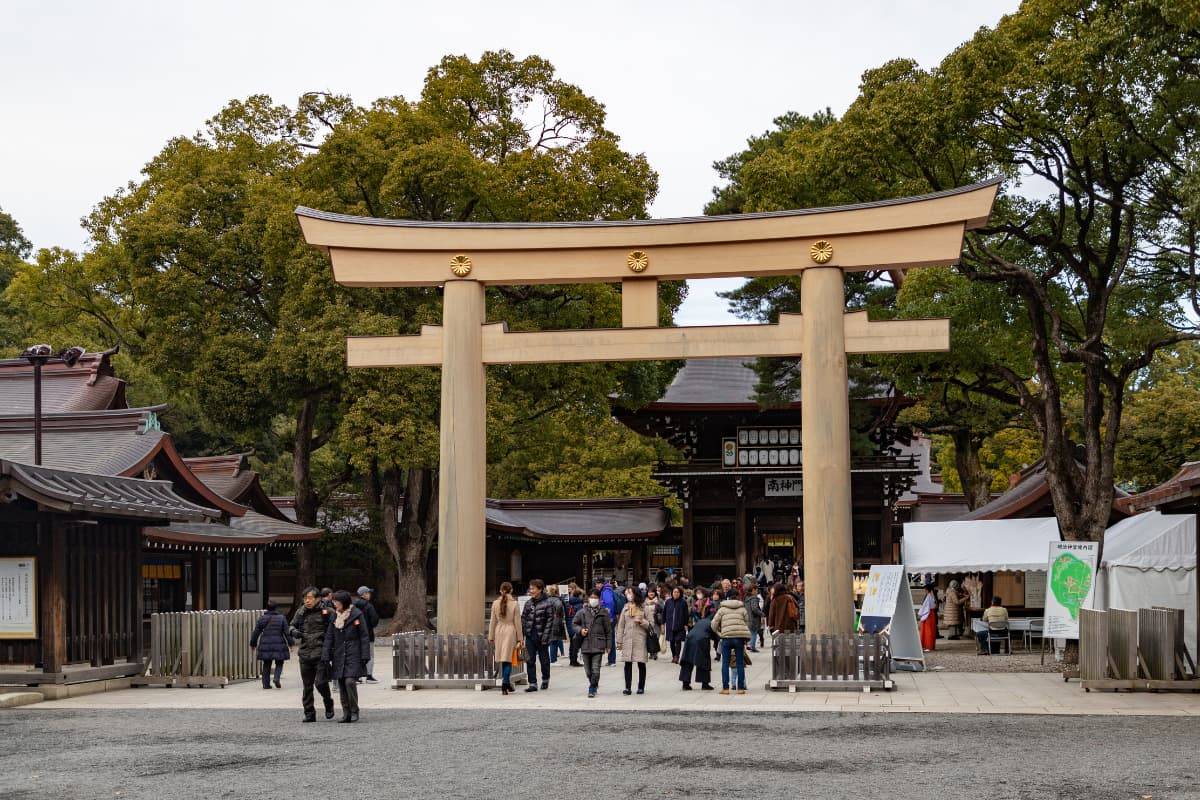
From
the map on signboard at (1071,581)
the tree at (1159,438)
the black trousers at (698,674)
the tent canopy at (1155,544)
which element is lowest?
the black trousers at (698,674)

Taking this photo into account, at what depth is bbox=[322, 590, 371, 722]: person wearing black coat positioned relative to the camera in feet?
47.3

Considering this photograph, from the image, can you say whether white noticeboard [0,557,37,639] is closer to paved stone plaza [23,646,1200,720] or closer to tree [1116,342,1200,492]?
paved stone plaza [23,646,1200,720]

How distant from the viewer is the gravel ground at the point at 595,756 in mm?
10367

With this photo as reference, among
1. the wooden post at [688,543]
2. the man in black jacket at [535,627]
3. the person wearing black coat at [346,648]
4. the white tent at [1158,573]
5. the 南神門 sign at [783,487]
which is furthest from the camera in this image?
the wooden post at [688,543]

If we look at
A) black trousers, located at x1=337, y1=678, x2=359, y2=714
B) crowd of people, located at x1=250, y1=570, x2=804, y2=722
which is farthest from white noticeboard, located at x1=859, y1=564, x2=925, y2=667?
black trousers, located at x1=337, y1=678, x2=359, y2=714

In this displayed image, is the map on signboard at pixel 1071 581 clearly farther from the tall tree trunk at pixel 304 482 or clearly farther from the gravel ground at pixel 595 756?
the tall tree trunk at pixel 304 482

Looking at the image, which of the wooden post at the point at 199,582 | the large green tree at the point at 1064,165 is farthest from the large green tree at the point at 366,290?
the large green tree at the point at 1064,165

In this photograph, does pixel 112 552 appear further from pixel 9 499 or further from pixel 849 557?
pixel 849 557

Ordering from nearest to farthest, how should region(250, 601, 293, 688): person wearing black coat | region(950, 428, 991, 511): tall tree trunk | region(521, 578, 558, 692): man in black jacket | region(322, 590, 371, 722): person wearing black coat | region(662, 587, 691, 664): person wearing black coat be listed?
region(322, 590, 371, 722): person wearing black coat, region(521, 578, 558, 692): man in black jacket, region(250, 601, 293, 688): person wearing black coat, region(662, 587, 691, 664): person wearing black coat, region(950, 428, 991, 511): tall tree trunk

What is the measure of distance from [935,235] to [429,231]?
24.9 feet

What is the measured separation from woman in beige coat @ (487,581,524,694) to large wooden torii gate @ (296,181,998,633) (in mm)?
1570

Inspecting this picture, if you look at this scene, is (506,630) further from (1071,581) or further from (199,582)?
(199,582)

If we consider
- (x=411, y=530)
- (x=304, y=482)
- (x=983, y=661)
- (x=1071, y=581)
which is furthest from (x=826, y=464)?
(x=304, y=482)

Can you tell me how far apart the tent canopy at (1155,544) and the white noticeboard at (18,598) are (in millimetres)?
16716
